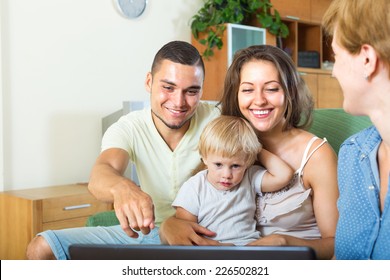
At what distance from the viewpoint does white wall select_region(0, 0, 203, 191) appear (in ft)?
8.93

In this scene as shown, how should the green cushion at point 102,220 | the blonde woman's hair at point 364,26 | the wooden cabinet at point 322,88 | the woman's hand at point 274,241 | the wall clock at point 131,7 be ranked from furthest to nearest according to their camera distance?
the wooden cabinet at point 322,88 < the wall clock at point 131,7 < the green cushion at point 102,220 < the woman's hand at point 274,241 < the blonde woman's hair at point 364,26

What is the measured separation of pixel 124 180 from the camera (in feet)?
3.43

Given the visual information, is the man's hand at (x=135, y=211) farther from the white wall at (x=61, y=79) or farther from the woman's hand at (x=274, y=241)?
the white wall at (x=61, y=79)

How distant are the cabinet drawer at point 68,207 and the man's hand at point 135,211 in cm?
164

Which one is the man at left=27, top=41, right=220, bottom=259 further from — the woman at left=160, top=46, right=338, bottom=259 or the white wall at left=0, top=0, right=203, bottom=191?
the white wall at left=0, top=0, right=203, bottom=191

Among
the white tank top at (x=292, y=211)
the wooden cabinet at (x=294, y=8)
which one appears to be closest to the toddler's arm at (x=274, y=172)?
the white tank top at (x=292, y=211)

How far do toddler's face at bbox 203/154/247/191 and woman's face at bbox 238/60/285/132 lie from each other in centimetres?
11

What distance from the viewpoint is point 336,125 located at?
1540mm

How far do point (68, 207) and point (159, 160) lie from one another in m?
1.21

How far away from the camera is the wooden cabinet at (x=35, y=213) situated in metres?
2.41

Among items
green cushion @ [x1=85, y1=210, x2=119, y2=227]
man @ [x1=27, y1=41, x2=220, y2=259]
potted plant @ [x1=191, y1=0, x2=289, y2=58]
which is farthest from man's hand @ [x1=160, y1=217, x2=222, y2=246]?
potted plant @ [x1=191, y1=0, x2=289, y2=58]

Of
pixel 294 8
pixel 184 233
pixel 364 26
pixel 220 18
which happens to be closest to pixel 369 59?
pixel 364 26

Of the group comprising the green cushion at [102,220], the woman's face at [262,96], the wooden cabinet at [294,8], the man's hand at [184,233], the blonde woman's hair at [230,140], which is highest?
the wooden cabinet at [294,8]
